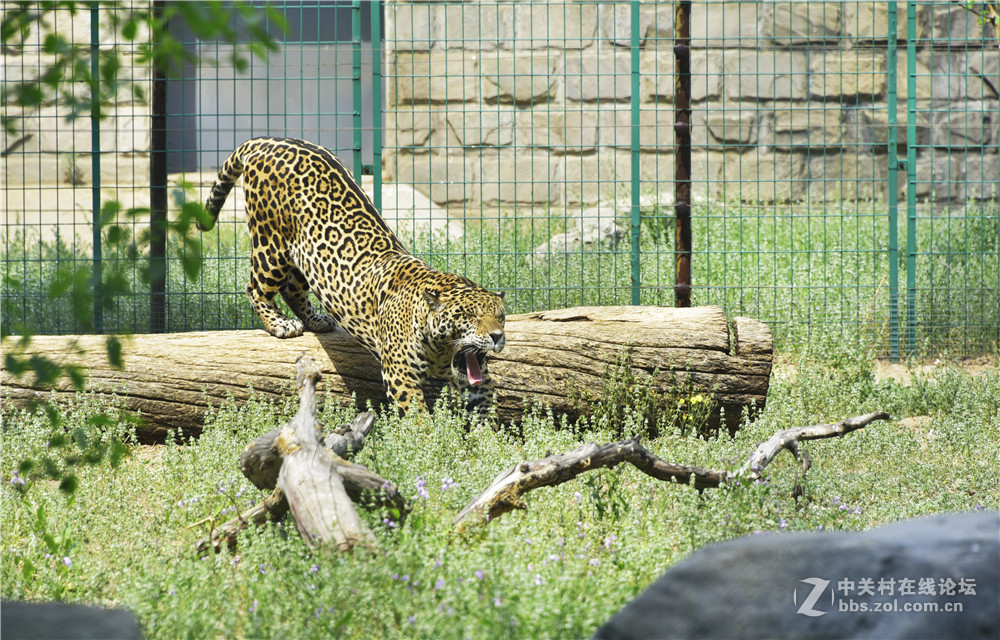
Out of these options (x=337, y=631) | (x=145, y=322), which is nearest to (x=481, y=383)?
(x=337, y=631)

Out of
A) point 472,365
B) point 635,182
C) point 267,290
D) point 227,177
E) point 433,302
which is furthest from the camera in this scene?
point 635,182

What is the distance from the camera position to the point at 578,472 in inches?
163

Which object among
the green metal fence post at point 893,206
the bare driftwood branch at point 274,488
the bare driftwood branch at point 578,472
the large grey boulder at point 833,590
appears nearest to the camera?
the large grey boulder at point 833,590

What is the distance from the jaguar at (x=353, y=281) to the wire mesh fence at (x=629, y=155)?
1.77m

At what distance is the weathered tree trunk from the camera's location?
647 cm

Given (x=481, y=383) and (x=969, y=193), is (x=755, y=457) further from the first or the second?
(x=969, y=193)

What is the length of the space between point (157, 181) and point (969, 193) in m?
9.81

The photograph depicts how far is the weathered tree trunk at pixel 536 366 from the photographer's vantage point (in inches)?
255

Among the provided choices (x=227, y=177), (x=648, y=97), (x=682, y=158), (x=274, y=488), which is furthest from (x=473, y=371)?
(x=648, y=97)

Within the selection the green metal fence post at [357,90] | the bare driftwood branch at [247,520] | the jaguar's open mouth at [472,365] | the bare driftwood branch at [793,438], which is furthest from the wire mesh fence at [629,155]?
the bare driftwood branch at [247,520]

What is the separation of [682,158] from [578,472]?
4.84 m

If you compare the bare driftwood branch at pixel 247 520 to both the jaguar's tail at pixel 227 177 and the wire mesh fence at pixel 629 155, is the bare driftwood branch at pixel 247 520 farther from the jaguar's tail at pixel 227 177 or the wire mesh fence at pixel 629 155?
the wire mesh fence at pixel 629 155

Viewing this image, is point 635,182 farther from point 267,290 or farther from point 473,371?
point 267,290

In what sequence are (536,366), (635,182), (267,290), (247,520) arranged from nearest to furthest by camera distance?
(247,520) < (536,366) < (267,290) < (635,182)
